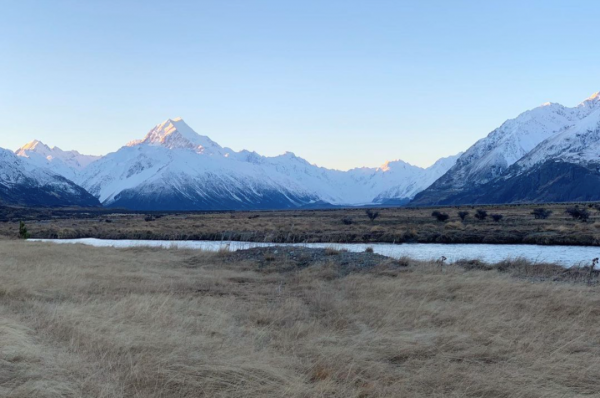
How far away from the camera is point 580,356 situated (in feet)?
24.6

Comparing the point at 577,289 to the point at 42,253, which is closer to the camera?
the point at 577,289

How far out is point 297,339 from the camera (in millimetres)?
8414

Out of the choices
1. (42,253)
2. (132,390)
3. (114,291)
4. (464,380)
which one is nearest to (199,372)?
(132,390)

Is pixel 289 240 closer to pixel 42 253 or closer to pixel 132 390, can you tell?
pixel 42 253

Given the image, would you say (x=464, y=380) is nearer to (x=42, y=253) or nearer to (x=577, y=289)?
(x=577, y=289)

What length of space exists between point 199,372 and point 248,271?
41.1 feet

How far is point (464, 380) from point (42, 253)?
21842mm

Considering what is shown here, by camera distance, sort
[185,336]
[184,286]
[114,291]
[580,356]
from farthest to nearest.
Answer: [184,286] < [114,291] < [185,336] < [580,356]

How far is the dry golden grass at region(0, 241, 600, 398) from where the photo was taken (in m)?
6.12

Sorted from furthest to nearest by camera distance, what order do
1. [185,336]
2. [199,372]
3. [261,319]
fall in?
[261,319]
[185,336]
[199,372]

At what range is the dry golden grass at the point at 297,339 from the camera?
→ 612 cm

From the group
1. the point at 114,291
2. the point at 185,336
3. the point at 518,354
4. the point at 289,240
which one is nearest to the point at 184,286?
the point at 114,291

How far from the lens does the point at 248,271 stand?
18.9m

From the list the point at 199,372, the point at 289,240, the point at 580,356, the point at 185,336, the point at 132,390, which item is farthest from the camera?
the point at 289,240
